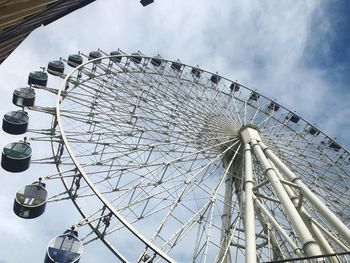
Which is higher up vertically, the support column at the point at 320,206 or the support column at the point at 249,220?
the support column at the point at 320,206

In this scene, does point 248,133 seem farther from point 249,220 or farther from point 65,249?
point 65,249

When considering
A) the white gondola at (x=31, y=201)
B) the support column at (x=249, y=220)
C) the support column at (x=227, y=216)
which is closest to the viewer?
the support column at (x=249, y=220)

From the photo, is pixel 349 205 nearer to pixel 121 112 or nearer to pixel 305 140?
pixel 305 140

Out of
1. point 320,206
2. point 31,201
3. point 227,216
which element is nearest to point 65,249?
point 31,201

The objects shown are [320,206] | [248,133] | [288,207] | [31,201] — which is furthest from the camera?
[248,133]

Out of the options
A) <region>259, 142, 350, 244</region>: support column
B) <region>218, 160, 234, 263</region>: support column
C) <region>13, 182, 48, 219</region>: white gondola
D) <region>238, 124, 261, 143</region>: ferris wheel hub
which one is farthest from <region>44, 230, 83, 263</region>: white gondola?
<region>238, 124, 261, 143</region>: ferris wheel hub

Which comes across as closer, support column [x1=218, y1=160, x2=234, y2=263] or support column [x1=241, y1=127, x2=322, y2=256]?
support column [x1=241, y1=127, x2=322, y2=256]

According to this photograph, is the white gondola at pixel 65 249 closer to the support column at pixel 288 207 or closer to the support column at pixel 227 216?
the support column at pixel 227 216

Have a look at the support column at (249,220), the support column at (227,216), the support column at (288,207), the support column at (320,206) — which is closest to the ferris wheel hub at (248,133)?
the support column at (288,207)

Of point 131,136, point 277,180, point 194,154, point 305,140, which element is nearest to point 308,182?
point 305,140

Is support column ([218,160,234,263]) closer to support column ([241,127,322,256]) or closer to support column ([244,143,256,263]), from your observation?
support column ([241,127,322,256])

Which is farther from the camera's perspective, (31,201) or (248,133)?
(248,133)

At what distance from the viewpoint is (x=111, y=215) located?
1312cm

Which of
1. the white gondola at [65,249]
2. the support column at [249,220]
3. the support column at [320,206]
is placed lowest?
the white gondola at [65,249]
